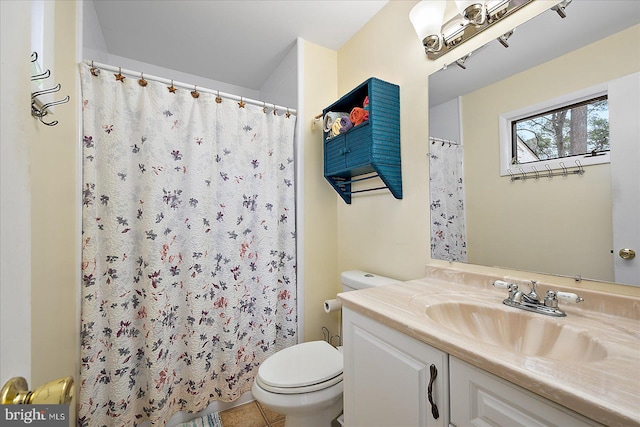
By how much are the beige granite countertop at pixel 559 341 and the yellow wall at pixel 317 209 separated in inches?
33.8

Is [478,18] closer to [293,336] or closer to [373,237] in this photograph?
[373,237]

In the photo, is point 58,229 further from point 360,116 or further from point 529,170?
point 529,170

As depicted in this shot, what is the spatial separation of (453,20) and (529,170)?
78 centimetres

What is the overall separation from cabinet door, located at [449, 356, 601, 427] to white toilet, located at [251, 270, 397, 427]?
67 centimetres

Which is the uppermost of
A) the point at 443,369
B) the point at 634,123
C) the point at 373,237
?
the point at 634,123

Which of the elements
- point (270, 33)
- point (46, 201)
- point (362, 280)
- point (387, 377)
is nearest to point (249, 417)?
point (362, 280)

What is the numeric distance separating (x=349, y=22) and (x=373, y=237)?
4.68 feet

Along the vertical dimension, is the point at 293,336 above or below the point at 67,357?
below

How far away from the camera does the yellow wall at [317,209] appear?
6.15 ft

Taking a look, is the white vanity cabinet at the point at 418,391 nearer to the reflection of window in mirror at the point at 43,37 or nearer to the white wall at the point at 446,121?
the white wall at the point at 446,121

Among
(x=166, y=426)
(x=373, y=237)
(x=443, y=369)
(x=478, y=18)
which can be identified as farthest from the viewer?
(x=373, y=237)

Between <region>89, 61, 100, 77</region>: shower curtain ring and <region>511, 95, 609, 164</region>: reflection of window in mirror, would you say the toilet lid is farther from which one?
<region>89, 61, 100, 77</region>: shower curtain ring

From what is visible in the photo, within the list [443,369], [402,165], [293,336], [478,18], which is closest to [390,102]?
[402,165]

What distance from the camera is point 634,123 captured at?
2.52ft
